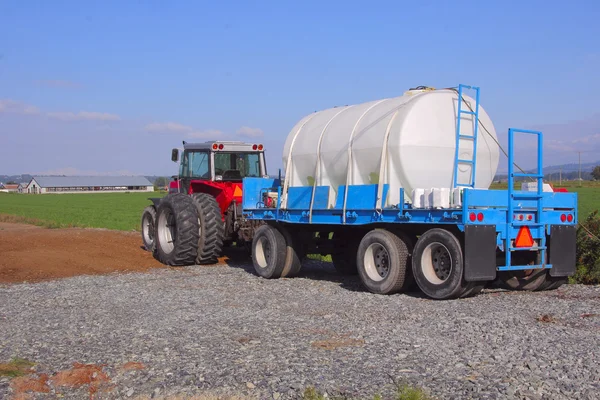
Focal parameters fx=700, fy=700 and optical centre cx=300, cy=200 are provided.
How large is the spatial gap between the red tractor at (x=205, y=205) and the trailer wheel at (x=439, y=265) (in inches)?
236

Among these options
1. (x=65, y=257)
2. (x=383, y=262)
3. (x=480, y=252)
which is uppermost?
(x=480, y=252)

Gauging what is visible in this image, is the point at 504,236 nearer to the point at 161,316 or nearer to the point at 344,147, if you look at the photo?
the point at 344,147

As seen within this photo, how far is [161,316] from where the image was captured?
9.95m

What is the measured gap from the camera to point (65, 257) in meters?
16.8

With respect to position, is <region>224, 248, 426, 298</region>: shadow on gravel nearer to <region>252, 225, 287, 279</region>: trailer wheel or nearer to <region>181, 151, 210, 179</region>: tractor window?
<region>252, 225, 287, 279</region>: trailer wheel

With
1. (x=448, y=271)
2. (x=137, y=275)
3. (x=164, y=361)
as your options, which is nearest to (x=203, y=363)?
(x=164, y=361)

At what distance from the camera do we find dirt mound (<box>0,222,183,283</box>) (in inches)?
603

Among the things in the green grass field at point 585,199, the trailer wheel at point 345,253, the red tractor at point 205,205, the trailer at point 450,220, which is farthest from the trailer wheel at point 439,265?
the red tractor at point 205,205

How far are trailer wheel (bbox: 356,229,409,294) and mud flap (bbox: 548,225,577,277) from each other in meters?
2.34

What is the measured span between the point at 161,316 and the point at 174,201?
6.75m

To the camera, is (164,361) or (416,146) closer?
(164,361)

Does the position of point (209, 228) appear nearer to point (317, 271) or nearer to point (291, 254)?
point (291, 254)

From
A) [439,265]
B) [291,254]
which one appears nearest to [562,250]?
[439,265]

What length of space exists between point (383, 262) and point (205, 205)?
554 cm
